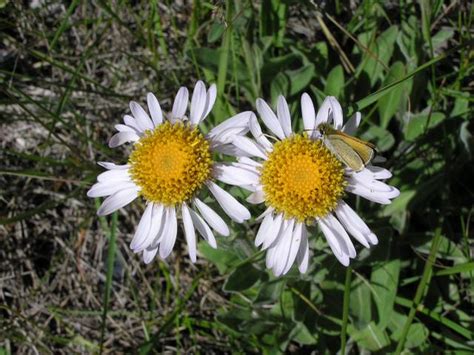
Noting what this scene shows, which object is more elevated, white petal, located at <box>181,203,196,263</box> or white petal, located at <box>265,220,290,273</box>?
white petal, located at <box>181,203,196,263</box>

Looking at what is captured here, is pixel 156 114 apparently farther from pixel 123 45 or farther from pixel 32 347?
pixel 32 347

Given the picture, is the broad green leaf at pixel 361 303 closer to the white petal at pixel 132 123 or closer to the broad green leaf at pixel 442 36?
the broad green leaf at pixel 442 36

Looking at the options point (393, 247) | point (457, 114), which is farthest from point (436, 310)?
point (457, 114)

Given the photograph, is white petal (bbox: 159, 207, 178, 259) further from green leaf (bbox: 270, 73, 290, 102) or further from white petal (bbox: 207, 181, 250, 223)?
green leaf (bbox: 270, 73, 290, 102)

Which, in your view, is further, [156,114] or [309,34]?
[309,34]

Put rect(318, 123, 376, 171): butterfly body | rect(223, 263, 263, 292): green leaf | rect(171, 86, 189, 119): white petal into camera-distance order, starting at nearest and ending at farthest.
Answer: rect(318, 123, 376, 171): butterfly body → rect(171, 86, 189, 119): white petal → rect(223, 263, 263, 292): green leaf

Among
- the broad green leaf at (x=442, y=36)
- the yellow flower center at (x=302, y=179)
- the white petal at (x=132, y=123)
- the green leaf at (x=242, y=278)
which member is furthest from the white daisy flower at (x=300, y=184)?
the broad green leaf at (x=442, y=36)

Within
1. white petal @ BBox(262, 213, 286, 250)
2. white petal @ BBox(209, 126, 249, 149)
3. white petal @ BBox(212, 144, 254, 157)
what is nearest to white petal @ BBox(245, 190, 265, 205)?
white petal @ BBox(262, 213, 286, 250)
